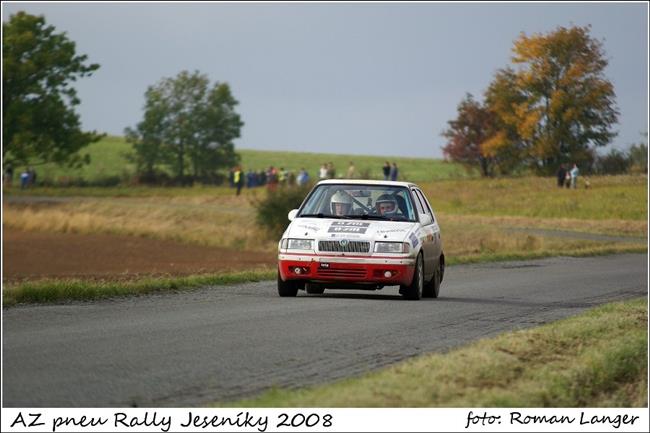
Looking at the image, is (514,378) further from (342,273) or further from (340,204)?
(340,204)

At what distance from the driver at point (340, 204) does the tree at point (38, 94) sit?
57475mm

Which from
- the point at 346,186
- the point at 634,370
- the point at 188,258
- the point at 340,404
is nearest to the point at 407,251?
the point at 346,186

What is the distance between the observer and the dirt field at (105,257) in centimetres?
3338

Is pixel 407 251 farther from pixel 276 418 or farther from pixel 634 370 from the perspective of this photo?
pixel 276 418

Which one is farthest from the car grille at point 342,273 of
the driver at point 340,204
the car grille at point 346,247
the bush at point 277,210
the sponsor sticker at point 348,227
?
the bush at point 277,210

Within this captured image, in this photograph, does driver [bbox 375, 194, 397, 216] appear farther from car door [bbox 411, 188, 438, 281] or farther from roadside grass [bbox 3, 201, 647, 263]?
roadside grass [bbox 3, 201, 647, 263]

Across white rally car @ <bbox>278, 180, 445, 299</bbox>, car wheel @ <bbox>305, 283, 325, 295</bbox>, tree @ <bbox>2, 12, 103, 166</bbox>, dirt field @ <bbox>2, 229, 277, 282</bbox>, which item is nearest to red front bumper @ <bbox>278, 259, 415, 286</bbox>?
white rally car @ <bbox>278, 180, 445, 299</bbox>

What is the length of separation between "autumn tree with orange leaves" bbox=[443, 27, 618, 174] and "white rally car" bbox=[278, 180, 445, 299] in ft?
227

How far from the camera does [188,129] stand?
107500 mm

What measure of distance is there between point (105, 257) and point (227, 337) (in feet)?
94.9

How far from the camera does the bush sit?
1887 inches

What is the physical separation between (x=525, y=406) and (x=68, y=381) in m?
3.12

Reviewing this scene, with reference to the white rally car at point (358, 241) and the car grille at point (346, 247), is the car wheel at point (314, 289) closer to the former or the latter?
the white rally car at point (358, 241)

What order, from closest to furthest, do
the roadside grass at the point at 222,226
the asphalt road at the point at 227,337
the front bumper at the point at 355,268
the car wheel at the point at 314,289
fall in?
the asphalt road at the point at 227,337 → the front bumper at the point at 355,268 → the car wheel at the point at 314,289 → the roadside grass at the point at 222,226
